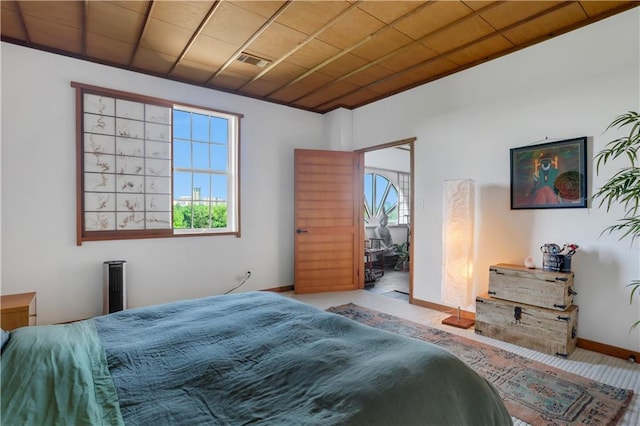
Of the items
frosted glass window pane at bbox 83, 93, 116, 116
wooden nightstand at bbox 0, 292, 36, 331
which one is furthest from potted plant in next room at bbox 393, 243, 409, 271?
wooden nightstand at bbox 0, 292, 36, 331

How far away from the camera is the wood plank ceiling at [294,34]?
2605 mm

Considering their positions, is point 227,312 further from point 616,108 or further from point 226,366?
point 616,108

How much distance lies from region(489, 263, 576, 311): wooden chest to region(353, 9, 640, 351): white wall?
267 millimetres

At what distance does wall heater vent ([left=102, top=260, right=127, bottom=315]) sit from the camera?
336 centimetres

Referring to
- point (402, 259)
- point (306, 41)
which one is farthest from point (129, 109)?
point (402, 259)

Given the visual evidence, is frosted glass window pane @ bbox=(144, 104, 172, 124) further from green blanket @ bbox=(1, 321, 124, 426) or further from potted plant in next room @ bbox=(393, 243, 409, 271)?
potted plant in next room @ bbox=(393, 243, 409, 271)

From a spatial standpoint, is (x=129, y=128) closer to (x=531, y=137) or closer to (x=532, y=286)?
(x=531, y=137)

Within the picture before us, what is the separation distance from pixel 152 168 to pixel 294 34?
7.34 feet

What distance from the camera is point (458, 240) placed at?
3.41m

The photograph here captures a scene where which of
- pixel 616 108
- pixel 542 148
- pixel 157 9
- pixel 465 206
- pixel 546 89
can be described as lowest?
pixel 465 206

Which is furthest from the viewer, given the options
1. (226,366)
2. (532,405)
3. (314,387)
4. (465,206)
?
(465,206)

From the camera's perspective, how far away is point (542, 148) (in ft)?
10.0

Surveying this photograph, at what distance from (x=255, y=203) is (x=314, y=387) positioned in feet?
12.3

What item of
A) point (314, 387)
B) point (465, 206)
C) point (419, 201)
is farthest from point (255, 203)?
point (314, 387)
